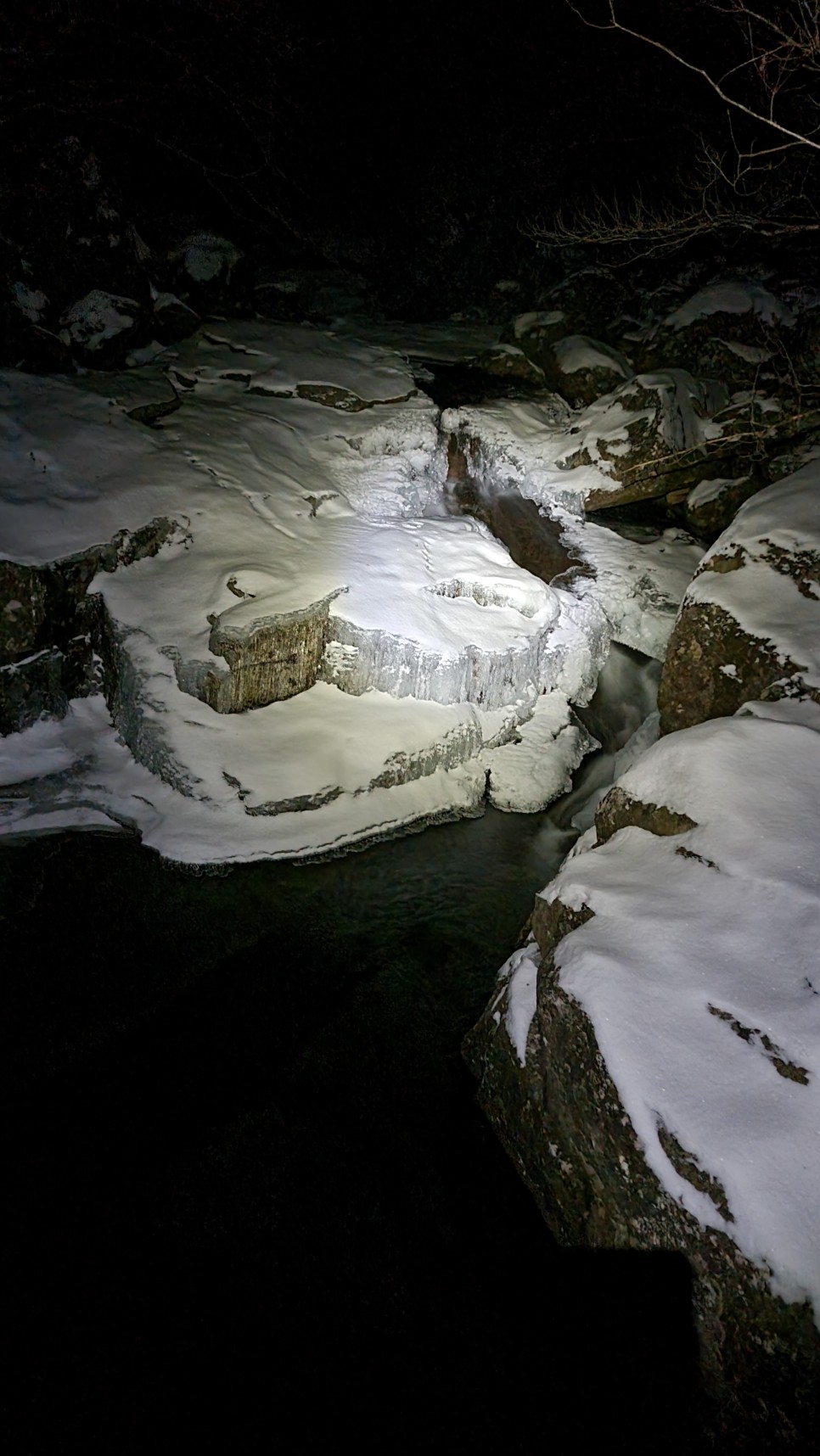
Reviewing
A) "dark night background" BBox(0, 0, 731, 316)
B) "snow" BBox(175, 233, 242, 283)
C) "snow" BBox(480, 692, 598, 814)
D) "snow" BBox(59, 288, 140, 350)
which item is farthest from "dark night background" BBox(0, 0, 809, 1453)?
"snow" BBox(175, 233, 242, 283)

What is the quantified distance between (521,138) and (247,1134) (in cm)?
2052

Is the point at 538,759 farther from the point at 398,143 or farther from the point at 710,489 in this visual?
the point at 398,143

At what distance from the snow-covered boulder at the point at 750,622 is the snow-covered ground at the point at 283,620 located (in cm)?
146

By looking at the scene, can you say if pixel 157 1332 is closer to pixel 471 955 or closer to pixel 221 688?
pixel 471 955

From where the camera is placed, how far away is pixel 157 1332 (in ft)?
9.95

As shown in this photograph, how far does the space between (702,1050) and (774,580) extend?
3.74 m

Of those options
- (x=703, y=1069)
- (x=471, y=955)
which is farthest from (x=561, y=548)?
(x=703, y=1069)

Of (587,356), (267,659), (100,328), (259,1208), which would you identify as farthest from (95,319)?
(259,1208)

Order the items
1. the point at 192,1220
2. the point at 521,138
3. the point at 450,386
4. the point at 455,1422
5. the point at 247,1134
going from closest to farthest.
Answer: the point at 455,1422, the point at 192,1220, the point at 247,1134, the point at 450,386, the point at 521,138

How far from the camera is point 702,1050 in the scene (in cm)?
301

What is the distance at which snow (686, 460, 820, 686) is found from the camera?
4.93 metres

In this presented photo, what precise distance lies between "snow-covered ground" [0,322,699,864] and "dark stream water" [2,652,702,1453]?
67cm

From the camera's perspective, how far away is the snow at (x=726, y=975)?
8.81ft

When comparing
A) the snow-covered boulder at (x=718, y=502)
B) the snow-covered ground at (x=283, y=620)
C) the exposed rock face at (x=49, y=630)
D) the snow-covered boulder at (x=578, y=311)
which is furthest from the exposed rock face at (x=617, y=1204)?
the snow-covered boulder at (x=578, y=311)
